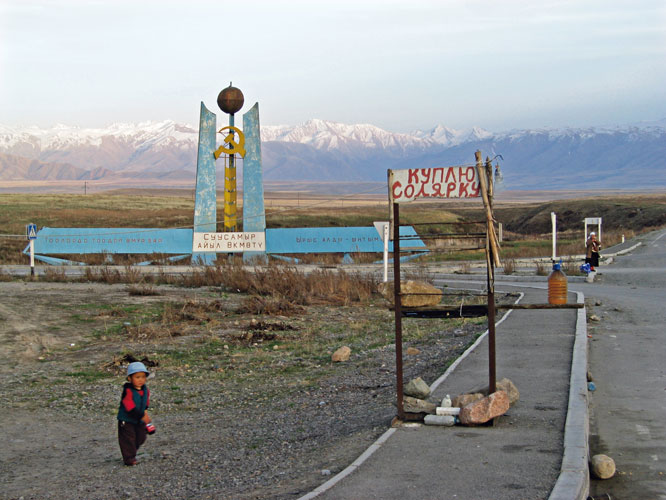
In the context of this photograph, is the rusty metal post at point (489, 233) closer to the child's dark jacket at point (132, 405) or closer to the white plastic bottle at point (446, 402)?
the white plastic bottle at point (446, 402)

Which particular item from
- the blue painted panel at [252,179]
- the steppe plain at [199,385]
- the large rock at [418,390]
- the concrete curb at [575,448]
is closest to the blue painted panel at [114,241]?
the blue painted panel at [252,179]

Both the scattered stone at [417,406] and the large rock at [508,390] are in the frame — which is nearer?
the scattered stone at [417,406]

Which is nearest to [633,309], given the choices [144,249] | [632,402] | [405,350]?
[405,350]

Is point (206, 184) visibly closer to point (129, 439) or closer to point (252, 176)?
→ point (252, 176)

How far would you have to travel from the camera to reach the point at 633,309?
57.0 feet

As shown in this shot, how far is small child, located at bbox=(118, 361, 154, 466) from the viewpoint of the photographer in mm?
7379

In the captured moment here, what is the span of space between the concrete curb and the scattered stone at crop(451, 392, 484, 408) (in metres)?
0.84

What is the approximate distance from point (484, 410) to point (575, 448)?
105 centimetres

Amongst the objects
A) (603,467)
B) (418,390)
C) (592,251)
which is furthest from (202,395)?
(592,251)

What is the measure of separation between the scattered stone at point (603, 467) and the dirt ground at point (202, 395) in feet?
6.28

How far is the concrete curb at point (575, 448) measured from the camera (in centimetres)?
566

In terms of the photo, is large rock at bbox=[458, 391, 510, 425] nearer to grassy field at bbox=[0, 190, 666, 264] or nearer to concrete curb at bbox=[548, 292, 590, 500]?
concrete curb at bbox=[548, 292, 590, 500]

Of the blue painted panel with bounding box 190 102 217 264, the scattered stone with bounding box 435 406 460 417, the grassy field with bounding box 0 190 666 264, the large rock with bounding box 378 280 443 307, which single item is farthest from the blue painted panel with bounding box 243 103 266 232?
the scattered stone with bounding box 435 406 460 417

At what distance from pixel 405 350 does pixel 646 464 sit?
663 centimetres
